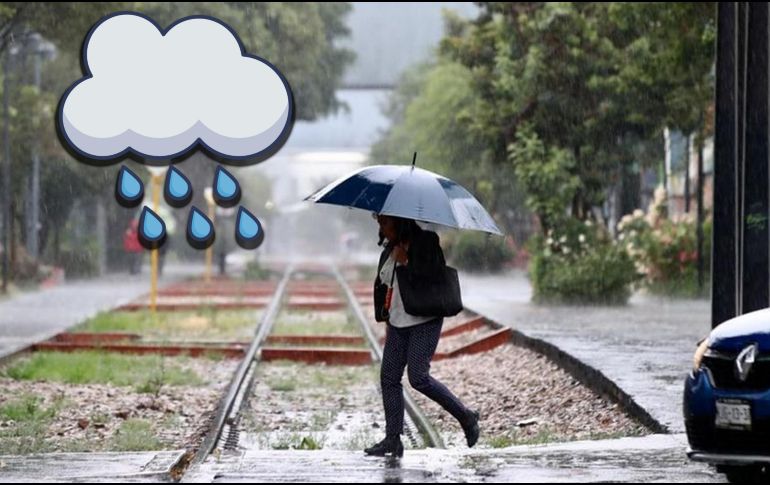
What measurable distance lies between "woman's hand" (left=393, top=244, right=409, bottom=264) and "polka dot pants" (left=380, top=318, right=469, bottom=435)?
419mm

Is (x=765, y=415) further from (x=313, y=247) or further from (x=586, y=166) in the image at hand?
(x=313, y=247)

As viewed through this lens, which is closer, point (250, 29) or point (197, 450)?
point (197, 450)

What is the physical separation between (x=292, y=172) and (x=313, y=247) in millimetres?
8607

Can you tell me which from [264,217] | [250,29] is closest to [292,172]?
[264,217]

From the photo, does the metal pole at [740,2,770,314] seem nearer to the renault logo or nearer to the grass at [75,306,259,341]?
the renault logo

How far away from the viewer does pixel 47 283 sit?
1678 inches

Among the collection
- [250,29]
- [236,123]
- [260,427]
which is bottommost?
[260,427]

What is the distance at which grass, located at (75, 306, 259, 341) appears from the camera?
2545cm

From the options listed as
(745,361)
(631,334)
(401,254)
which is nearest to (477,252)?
(631,334)

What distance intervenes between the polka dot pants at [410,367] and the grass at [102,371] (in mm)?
6348

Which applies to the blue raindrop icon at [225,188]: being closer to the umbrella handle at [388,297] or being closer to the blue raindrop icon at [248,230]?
the blue raindrop icon at [248,230]

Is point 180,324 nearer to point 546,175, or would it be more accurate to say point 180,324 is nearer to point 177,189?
point 546,175

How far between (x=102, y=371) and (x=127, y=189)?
5.52 meters

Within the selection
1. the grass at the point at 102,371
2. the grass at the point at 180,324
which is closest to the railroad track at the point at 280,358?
the grass at the point at 180,324
